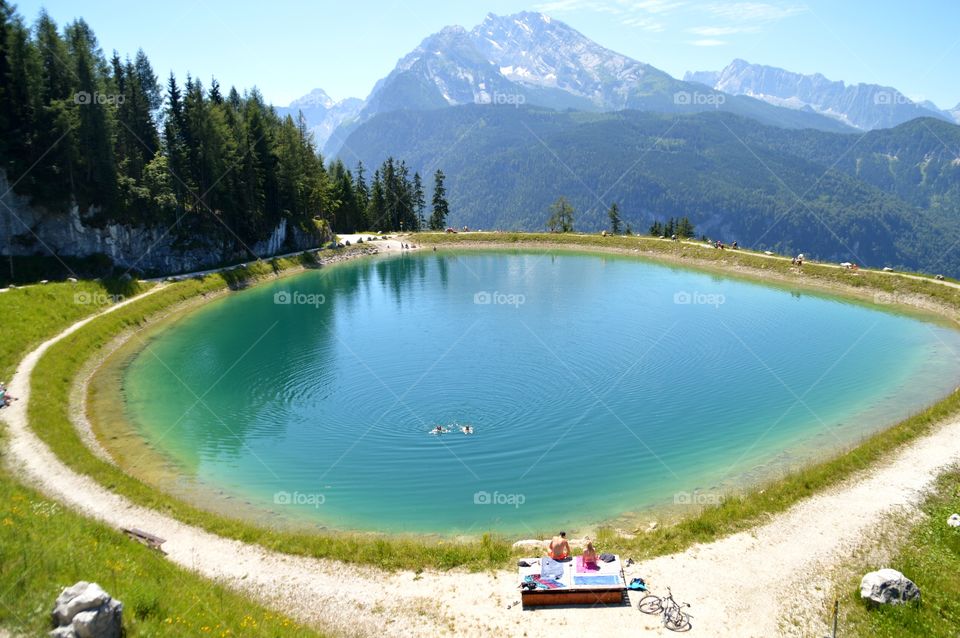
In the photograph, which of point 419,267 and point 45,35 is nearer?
point 45,35

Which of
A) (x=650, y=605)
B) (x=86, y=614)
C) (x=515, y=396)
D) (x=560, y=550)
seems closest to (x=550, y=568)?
(x=560, y=550)

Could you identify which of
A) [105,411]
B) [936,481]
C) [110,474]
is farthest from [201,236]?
[936,481]

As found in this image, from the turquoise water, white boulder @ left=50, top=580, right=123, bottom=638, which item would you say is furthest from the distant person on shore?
white boulder @ left=50, top=580, right=123, bottom=638

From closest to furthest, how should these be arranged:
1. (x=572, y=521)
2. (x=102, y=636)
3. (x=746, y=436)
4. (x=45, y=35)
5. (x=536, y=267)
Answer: (x=102, y=636) < (x=572, y=521) < (x=746, y=436) < (x=45, y=35) < (x=536, y=267)

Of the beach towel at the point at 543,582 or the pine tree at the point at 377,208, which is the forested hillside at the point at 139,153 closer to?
the pine tree at the point at 377,208

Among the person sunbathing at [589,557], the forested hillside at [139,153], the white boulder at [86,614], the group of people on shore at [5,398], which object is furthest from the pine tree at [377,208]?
the white boulder at [86,614]

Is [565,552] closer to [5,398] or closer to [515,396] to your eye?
[515,396]

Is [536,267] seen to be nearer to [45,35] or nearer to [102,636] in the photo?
[45,35]
